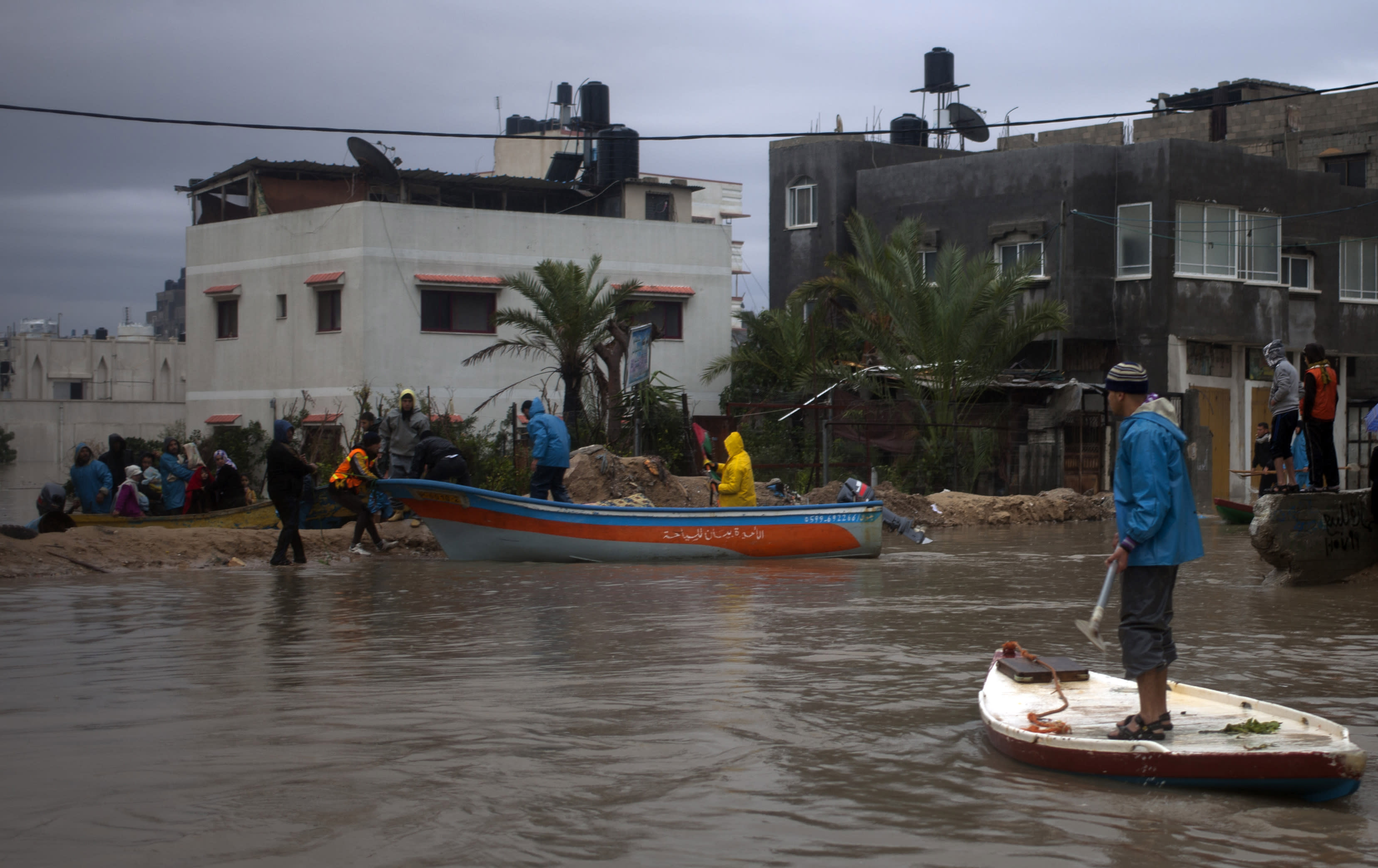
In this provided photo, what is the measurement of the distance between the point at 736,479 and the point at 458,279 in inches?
627

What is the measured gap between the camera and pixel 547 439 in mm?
16297

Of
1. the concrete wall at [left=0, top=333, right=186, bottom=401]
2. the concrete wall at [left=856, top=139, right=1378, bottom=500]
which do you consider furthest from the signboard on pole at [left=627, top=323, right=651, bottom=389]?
the concrete wall at [left=0, top=333, right=186, bottom=401]

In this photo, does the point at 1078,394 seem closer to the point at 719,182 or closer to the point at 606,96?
the point at 606,96

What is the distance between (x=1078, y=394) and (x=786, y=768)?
24507 millimetres

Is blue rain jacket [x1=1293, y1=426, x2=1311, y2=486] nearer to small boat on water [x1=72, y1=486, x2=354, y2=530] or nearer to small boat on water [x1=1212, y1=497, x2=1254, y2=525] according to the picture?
small boat on water [x1=1212, y1=497, x2=1254, y2=525]

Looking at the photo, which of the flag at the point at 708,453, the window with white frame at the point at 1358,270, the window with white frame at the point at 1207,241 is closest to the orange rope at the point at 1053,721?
the flag at the point at 708,453

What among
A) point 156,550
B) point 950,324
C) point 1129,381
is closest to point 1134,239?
point 950,324

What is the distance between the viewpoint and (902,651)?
30.8ft

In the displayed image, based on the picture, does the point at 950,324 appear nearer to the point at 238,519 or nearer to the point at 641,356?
the point at 641,356

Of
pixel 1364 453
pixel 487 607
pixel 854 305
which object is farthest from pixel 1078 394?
pixel 487 607

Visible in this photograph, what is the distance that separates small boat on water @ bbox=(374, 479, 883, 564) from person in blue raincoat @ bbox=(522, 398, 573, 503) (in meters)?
0.49

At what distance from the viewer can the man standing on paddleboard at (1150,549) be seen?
5.82 meters

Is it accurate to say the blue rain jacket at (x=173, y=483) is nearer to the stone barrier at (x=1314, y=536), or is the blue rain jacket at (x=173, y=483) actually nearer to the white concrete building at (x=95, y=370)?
the stone barrier at (x=1314, y=536)

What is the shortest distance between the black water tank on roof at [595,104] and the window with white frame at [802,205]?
31.9 feet
